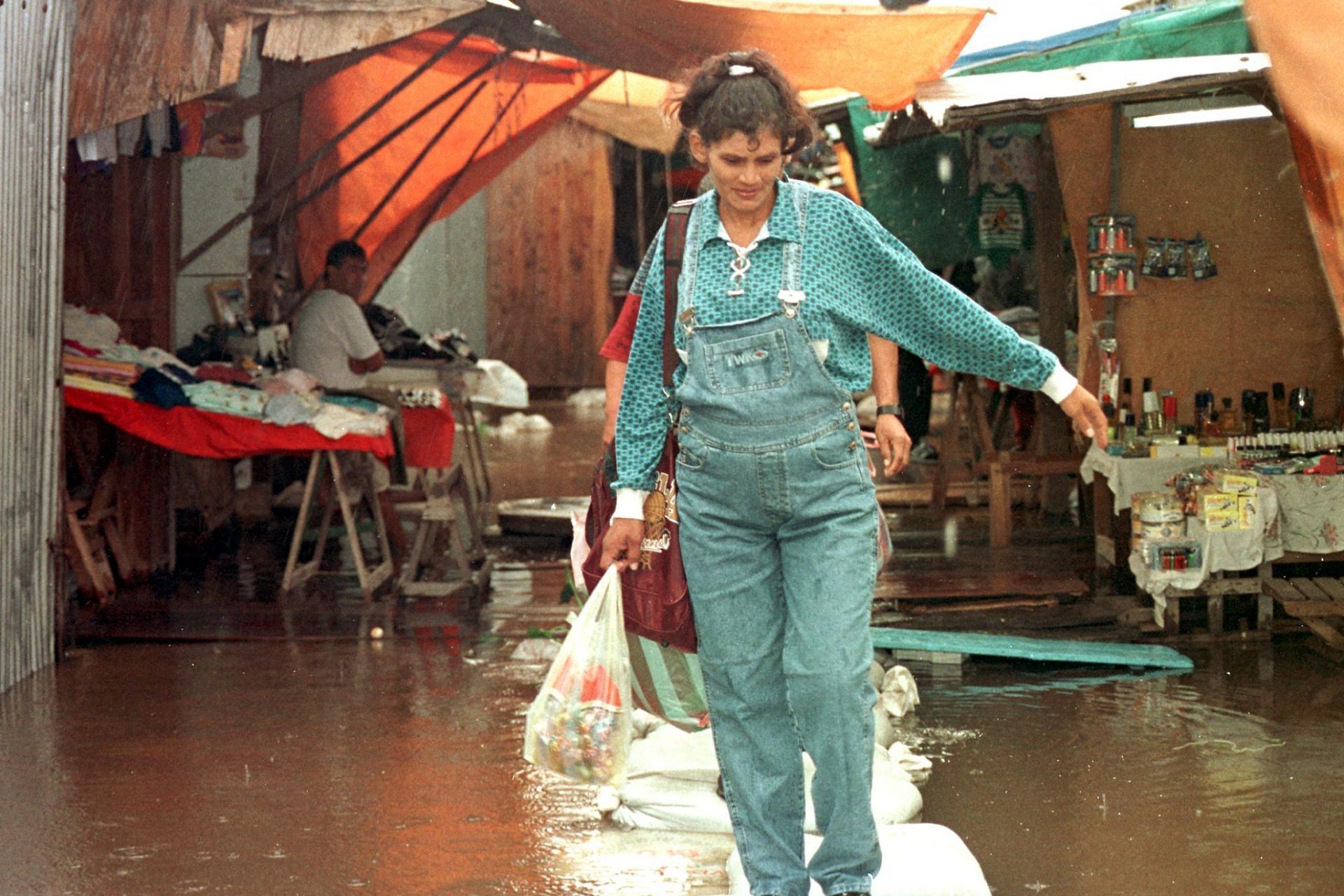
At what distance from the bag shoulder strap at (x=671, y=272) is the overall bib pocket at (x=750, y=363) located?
16 centimetres

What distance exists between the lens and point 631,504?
355 centimetres

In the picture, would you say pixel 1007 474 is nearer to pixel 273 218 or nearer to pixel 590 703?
pixel 273 218

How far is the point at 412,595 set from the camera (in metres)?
8.30

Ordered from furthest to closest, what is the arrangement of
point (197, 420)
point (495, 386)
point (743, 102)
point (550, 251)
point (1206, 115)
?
point (550, 251)
point (495, 386)
point (197, 420)
point (1206, 115)
point (743, 102)

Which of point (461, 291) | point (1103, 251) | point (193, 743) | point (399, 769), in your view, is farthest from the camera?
point (461, 291)

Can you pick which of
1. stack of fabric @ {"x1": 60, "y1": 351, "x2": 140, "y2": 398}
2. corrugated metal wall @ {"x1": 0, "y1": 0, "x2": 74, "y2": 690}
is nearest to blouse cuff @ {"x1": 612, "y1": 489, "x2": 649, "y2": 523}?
corrugated metal wall @ {"x1": 0, "y1": 0, "x2": 74, "y2": 690}

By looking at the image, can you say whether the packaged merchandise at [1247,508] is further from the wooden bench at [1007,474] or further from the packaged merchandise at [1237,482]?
the wooden bench at [1007,474]

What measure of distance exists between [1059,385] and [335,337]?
6256 millimetres

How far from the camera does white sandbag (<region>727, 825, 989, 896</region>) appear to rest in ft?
12.3

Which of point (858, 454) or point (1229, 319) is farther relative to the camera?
point (1229, 319)

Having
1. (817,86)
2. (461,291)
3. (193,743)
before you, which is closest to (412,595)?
(193,743)

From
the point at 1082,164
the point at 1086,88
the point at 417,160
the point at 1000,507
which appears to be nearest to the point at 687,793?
the point at 1086,88

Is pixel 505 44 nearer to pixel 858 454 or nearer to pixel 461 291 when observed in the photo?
pixel 858 454

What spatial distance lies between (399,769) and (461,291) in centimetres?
1420
